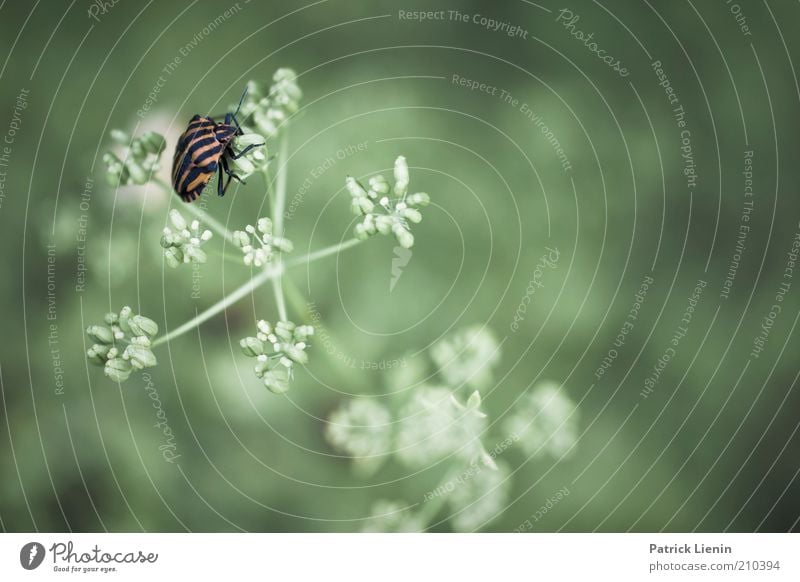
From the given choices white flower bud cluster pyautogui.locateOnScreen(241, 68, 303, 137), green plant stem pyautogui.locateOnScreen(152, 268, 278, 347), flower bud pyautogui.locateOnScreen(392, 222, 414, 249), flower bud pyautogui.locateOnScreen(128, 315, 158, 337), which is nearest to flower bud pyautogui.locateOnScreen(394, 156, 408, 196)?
flower bud pyautogui.locateOnScreen(392, 222, 414, 249)

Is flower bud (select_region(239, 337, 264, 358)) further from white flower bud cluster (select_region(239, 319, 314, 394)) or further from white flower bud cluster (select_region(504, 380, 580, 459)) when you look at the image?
white flower bud cluster (select_region(504, 380, 580, 459))

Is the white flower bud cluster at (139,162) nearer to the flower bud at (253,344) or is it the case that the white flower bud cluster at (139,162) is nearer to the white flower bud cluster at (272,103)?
the white flower bud cluster at (272,103)

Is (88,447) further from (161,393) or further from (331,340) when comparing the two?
(331,340)

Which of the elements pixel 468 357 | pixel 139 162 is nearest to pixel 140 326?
pixel 139 162

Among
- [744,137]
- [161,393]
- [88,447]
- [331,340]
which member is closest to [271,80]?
[331,340]

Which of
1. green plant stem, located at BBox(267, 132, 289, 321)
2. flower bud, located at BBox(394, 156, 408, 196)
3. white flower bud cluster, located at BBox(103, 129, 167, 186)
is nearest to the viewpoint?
flower bud, located at BBox(394, 156, 408, 196)

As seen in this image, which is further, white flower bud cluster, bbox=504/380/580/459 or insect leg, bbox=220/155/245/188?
white flower bud cluster, bbox=504/380/580/459

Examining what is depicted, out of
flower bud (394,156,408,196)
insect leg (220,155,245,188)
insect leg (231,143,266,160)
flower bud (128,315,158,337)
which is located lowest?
flower bud (128,315,158,337)
